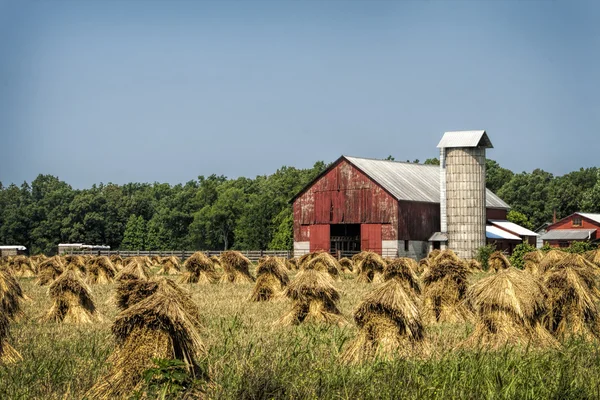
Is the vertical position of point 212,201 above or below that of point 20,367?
above

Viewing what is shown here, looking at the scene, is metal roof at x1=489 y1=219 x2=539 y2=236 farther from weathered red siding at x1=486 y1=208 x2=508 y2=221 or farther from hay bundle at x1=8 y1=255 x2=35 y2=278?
hay bundle at x1=8 y1=255 x2=35 y2=278

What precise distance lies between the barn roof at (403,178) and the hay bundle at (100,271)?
96.9 feet

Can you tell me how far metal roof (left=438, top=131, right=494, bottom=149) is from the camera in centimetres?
6469

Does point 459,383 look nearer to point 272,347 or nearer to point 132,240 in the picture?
point 272,347

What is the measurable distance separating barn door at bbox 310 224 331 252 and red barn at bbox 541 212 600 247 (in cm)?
3284

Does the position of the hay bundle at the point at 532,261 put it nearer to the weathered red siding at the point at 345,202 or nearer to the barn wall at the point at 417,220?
the barn wall at the point at 417,220

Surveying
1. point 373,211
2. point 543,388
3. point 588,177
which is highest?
point 588,177

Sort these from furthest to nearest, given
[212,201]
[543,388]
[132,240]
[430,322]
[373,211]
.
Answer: [212,201] < [132,240] < [373,211] < [430,322] < [543,388]

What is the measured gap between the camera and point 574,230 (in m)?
90.6

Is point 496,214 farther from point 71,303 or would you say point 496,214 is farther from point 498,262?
point 71,303

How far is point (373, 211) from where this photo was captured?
2537 inches

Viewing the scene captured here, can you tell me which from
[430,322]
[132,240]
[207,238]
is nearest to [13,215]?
[132,240]

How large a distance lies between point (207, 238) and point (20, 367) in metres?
107

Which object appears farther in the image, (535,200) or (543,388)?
(535,200)
